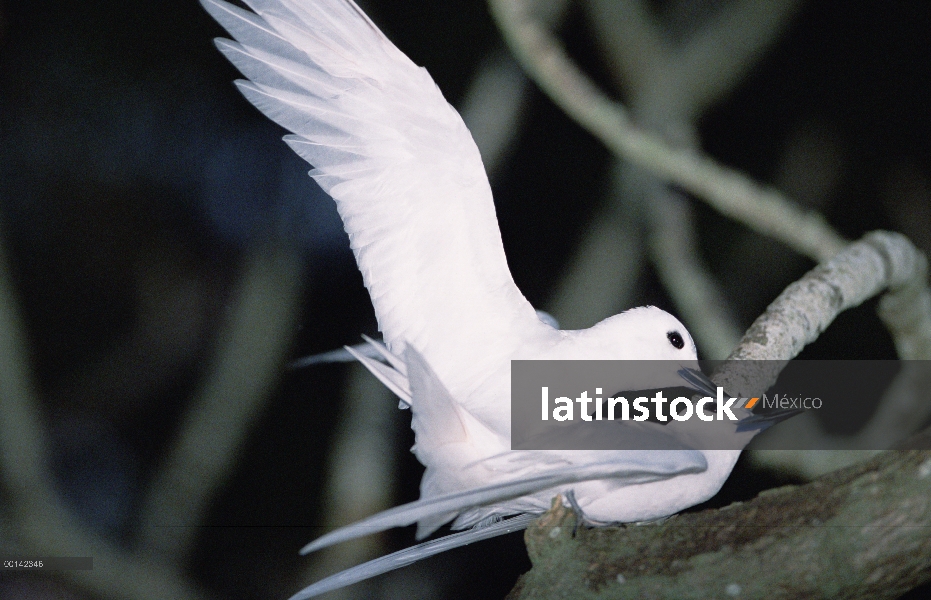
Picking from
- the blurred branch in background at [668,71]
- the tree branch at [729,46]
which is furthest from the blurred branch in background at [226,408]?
the tree branch at [729,46]

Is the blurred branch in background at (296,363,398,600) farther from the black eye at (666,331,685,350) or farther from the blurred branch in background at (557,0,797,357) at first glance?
the black eye at (666,331,685,350)

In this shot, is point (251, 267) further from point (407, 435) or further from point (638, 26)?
point (638, 26)

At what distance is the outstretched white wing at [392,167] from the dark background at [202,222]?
3.43 ft

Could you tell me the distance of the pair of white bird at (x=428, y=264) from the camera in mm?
918

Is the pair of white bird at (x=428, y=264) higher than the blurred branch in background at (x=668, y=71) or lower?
lower

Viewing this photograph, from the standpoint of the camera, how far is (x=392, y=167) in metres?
0.98

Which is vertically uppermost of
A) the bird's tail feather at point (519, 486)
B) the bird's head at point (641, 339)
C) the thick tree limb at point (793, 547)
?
the bird's head at point (641, 339)

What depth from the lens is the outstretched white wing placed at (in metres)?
0.94

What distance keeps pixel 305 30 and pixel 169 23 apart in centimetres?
154

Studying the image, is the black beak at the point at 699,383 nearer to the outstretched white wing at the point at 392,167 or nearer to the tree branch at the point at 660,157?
the outstretched white wing at the point at 392,167

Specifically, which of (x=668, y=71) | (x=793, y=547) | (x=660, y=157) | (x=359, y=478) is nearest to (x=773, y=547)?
(x=793, y=547)

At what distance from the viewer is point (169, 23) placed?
220cm

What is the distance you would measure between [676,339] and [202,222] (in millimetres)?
1725

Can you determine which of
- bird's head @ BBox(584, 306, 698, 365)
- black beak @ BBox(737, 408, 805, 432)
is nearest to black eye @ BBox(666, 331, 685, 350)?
bird's head @ BBox(584, 306, 698, 365)
